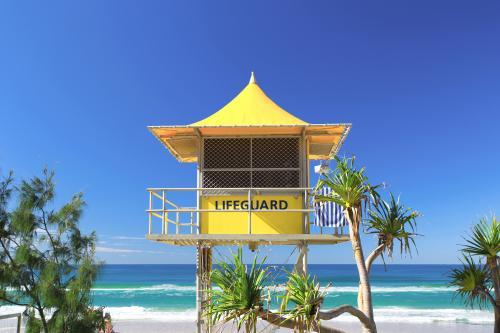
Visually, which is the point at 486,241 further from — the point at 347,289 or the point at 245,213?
the point at 347,289

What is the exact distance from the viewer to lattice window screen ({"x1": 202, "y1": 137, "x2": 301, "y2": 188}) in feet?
43.7

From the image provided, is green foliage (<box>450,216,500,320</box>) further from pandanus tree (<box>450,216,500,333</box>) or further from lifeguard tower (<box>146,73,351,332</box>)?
lifeguard tower (<box>146,73,351,332</box>)

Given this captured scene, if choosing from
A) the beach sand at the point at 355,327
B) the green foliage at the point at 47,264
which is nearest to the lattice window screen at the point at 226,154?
the green foliage at the point at 47,264

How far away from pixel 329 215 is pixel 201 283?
356 centimetres

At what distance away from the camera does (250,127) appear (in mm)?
13016

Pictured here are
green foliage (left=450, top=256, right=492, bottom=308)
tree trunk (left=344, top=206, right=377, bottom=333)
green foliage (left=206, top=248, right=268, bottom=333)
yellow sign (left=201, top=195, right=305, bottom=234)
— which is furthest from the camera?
yellow sign (left=201, top=195, right=305, bottom=234)

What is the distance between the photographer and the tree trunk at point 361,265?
10.0 meters

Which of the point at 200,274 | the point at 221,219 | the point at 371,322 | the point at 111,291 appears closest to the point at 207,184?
the point at 221,219

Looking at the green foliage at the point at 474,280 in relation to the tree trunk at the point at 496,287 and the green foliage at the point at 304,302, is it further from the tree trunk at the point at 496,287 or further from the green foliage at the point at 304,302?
the green foliage at the point at 304,302

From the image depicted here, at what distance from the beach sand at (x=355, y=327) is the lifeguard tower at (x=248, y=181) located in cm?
1772

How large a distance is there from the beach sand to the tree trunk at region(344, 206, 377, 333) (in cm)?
1996

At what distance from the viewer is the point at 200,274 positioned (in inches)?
515

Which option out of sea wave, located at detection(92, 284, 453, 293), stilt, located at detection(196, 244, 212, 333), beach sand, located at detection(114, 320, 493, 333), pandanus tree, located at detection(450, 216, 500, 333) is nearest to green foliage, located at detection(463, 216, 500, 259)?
pandanus tree, located at detection(450, 216, 500, 333)

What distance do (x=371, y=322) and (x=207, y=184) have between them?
5.25 meters
